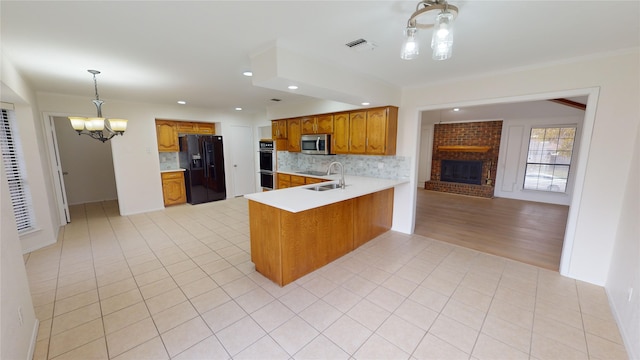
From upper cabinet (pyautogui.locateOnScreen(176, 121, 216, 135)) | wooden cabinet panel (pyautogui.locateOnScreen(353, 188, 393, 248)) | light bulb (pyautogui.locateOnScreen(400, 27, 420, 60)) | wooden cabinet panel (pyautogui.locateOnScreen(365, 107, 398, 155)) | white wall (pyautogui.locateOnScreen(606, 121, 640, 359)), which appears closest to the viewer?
light bulb (pyautogui.locateOnScreen(400, 27, 420, 60))

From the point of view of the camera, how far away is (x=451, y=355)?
1698 mm

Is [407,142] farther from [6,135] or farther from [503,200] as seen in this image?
[6,135]

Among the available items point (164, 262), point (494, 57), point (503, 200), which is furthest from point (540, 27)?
point (503, 200)

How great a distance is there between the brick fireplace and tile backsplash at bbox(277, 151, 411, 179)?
423 cm

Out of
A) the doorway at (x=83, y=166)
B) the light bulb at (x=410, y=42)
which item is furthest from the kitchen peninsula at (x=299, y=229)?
the doorway at (x=83, y=166)

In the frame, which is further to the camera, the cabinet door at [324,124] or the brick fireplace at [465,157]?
the brick fireplace at [465,157]

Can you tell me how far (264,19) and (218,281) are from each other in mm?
2505

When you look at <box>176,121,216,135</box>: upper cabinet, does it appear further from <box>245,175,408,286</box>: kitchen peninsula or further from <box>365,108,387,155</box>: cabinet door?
<box>365,108,387,155</box>: cabinet door

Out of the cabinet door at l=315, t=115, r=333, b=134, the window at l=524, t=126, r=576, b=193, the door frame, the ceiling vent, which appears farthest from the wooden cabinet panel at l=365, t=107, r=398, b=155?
the door frame

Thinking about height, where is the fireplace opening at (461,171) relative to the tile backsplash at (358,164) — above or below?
below

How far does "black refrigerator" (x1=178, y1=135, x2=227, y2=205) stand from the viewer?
18.8 ft

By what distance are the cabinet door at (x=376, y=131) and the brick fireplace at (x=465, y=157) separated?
15.2ft

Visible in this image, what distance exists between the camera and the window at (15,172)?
10.8ft

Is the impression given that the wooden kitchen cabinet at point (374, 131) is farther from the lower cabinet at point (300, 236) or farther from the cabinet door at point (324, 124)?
the lower cabinet at point (300, 236)
